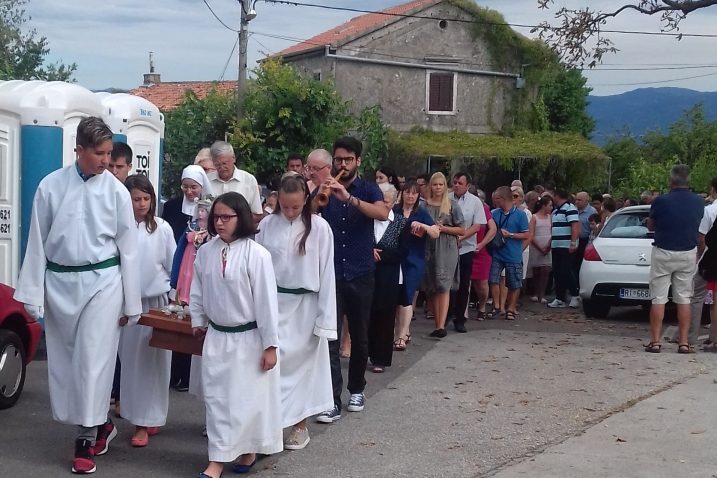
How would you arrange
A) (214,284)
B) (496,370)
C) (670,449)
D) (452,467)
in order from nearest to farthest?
(214,284)
(452,467)
(670,449)
(496,370)

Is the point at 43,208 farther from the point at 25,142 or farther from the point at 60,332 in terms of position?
the point at 25,142

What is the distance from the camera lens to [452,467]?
641cm

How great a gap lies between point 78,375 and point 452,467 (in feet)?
7.70

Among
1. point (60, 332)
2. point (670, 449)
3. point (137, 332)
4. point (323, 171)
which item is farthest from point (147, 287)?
point (670, 449)

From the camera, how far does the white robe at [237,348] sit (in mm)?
5922

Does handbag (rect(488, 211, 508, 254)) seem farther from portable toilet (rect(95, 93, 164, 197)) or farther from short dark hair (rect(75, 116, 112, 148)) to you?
short dark hair (rect(75, 116, 112, 148))

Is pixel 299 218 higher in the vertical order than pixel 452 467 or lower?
higher

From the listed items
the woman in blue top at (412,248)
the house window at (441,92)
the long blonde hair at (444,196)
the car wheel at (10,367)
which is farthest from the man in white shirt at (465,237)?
the house window at (441,92)

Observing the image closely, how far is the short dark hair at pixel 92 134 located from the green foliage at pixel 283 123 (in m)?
14.8

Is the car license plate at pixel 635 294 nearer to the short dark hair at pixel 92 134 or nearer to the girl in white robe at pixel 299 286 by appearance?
the girl in white robe at pixel 299 286

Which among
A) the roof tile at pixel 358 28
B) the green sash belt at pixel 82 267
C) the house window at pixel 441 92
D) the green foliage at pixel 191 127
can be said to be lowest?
the green sash belt at pixel 82 267

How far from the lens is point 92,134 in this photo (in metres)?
6.05

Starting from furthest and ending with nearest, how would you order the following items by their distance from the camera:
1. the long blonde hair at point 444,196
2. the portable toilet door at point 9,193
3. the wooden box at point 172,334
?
the long blonde hair at point 444,196
the portable toilet door at point 9,193
the wooden box at point 172,334

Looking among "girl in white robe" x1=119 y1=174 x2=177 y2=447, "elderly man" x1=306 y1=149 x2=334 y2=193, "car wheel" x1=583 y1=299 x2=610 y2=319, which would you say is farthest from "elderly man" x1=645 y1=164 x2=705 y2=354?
"girl in white robe" x1=119 y1=174 x2=177 y2=447
